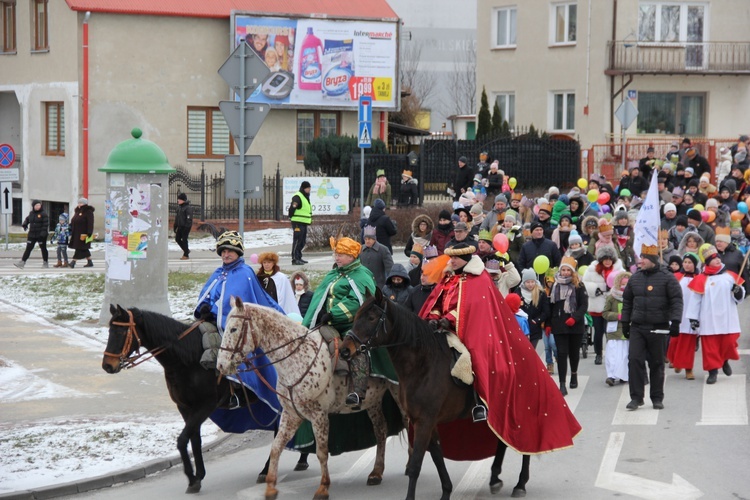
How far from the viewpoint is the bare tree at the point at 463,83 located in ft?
224

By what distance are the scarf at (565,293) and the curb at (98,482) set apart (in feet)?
17.9

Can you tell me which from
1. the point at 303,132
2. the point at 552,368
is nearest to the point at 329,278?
the point at 552,368

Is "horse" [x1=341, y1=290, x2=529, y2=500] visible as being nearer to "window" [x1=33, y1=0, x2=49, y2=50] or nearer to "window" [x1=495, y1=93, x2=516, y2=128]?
"window" [x1=33, y1=0, x2=49, y2=50]

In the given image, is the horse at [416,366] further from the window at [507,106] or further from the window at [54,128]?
the window at [507,106]

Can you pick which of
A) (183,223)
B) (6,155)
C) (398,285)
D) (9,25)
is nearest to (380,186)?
(183,223)

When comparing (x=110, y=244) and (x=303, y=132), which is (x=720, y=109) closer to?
(x=303, y=132)

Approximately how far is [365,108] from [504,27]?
22.2m

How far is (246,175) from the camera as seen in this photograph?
46.4ft

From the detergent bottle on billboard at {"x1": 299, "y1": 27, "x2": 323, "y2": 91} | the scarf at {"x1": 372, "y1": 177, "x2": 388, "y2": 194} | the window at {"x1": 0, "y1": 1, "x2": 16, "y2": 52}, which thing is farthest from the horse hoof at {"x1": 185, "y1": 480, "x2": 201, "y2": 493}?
the window at {"x1": 0, "y1": 1, "x2": 16, "y2": 52}

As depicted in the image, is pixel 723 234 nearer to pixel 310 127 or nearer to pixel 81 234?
pixel 81 234

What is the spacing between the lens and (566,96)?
41906 millimetres

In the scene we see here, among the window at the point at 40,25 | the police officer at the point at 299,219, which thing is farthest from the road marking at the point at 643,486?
the window at the point at 40,25

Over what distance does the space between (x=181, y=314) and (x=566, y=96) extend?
85.7 feet

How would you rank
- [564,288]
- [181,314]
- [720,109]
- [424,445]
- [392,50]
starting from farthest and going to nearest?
[720,109] → [392,50] → [181,314] → [564,288] → [424,445]
